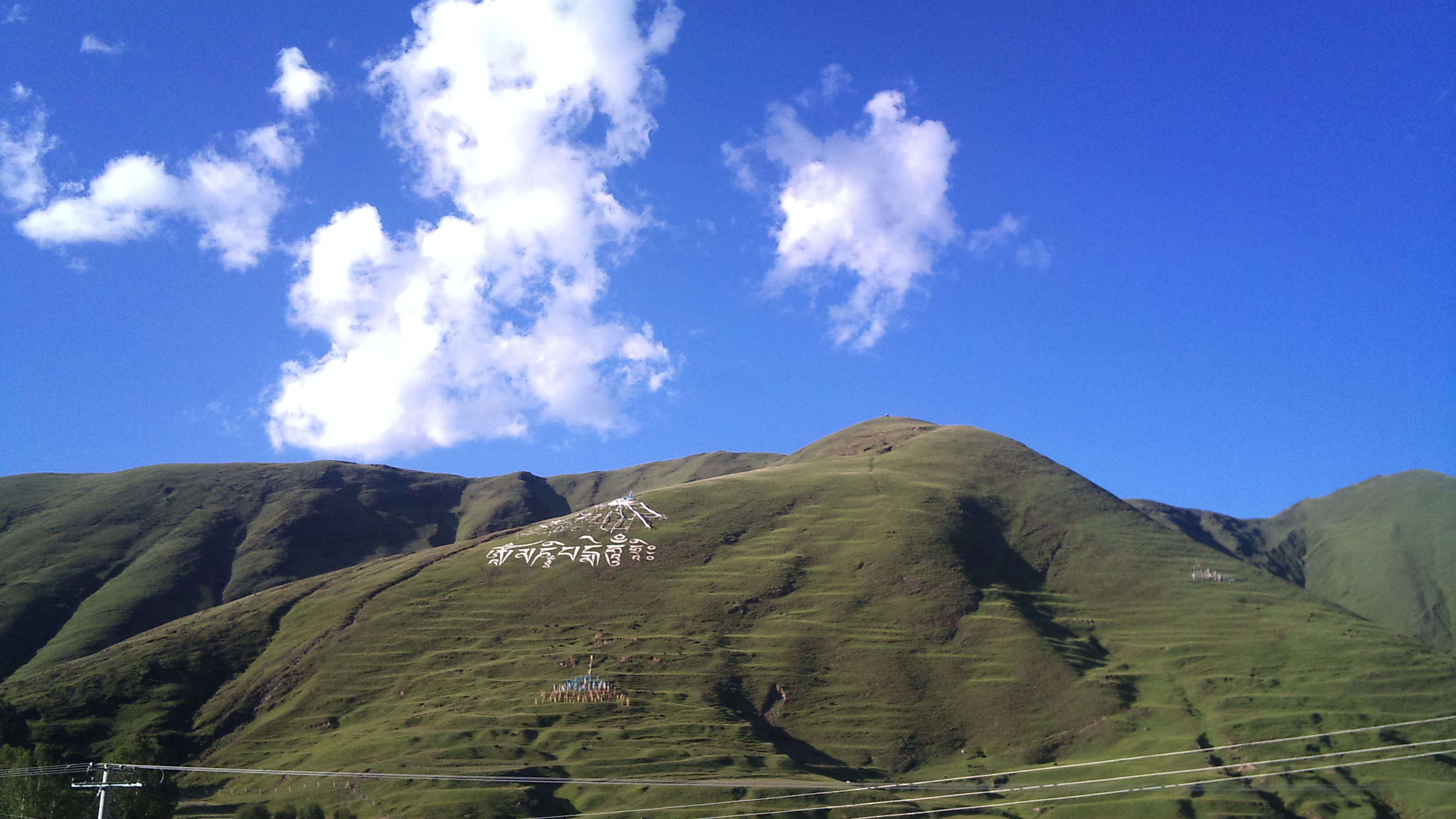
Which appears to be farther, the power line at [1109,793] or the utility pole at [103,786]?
the power line at [1109,793]

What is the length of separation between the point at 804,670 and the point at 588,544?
2243 inches

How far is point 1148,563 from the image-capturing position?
182 m

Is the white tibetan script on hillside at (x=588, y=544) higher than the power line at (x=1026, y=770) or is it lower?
higher

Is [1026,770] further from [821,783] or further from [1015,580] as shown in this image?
[1015,580]

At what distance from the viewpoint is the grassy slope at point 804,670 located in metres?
123

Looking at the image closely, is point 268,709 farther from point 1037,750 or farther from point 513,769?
point 1037,750

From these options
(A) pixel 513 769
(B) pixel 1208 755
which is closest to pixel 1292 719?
(B) pixel 1208 755

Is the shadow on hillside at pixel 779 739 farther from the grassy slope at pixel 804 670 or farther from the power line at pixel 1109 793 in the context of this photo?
the power line at pixel 1109 793

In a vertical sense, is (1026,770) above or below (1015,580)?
below

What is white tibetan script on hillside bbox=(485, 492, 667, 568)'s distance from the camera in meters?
182

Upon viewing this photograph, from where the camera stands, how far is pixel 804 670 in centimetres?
14875

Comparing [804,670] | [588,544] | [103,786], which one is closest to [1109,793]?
[804,670]

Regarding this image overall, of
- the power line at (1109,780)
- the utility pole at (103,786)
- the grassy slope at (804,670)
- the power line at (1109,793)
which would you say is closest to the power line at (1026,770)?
the grassy slope at (804,670)

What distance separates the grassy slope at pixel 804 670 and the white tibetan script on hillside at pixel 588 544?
3333mm
